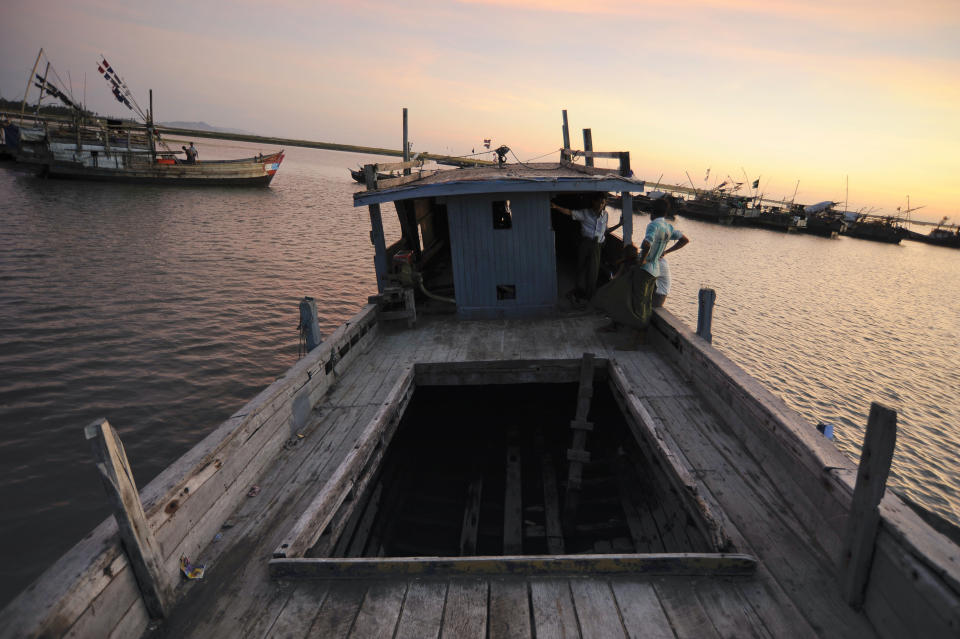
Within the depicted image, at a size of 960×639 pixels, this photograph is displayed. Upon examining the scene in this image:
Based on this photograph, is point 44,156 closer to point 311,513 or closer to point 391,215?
point 391,215

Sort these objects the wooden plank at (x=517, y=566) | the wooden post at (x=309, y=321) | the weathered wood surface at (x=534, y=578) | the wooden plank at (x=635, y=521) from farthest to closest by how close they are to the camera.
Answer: the wooden post at (x=309, y=321) → the wooden plank at (x=635, y=521) → the wooden plank at (x=517, y=566) → the weathered wood surface at (x=534, y=578)

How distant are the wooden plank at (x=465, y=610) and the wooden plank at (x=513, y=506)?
9.09ft

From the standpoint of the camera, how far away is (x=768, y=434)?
4020mm

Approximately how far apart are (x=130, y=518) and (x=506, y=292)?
21.8ft

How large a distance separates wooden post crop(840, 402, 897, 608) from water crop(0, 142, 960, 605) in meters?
8.77

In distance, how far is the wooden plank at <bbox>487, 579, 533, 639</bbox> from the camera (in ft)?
8.77

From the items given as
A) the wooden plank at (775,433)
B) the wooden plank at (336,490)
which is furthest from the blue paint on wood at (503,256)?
the wooden plank at (336,490)

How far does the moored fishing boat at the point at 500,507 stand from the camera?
8.74 ft

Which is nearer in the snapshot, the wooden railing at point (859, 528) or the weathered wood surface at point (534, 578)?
the wooden railing at point (859, 528)

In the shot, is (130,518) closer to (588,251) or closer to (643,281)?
(643,281)

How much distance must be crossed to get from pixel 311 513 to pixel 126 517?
1164 mm

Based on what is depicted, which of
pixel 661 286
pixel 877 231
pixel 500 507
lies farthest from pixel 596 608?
pixel 877 231

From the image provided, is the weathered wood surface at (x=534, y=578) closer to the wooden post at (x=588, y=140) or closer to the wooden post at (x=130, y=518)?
the wooden post at (x=130, y=518)

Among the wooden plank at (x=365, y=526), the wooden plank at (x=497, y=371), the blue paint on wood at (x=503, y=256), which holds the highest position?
the blue paint on wood at (x=503, y=256)
